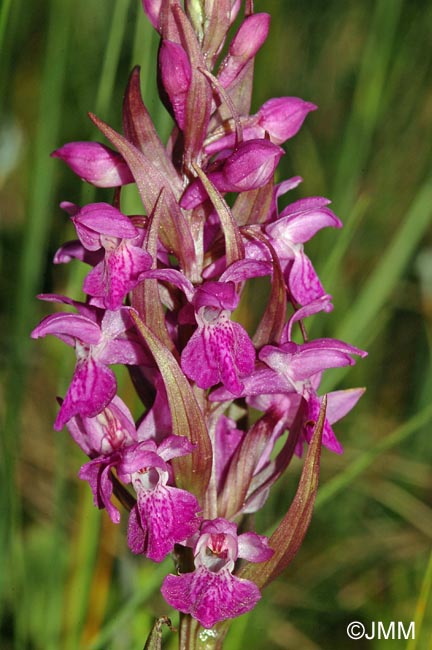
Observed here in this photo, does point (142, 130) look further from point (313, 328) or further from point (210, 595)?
point (313, 328)

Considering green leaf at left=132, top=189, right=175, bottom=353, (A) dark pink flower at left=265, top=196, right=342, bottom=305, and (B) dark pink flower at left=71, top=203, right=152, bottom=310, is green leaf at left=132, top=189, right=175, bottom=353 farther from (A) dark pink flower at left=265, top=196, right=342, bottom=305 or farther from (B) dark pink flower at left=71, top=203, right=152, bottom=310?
(A) dark pink flower at left=265, top=196, right=342, bottom=305

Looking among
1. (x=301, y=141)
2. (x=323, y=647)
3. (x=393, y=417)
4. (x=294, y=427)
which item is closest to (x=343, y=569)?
(x=323, y=647)

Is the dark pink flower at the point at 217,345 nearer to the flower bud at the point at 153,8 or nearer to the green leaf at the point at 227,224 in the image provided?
the green leaf at the point at 227,224

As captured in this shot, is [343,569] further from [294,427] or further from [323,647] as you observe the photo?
[294,427]

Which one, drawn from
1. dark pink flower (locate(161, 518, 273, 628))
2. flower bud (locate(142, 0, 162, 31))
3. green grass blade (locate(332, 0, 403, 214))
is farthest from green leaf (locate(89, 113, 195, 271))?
green grass blade (locate(332, 0, 403, 214))

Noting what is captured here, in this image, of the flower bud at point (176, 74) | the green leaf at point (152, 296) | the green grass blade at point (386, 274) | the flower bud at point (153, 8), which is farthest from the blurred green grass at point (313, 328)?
the green leaf at point (152, 296)
